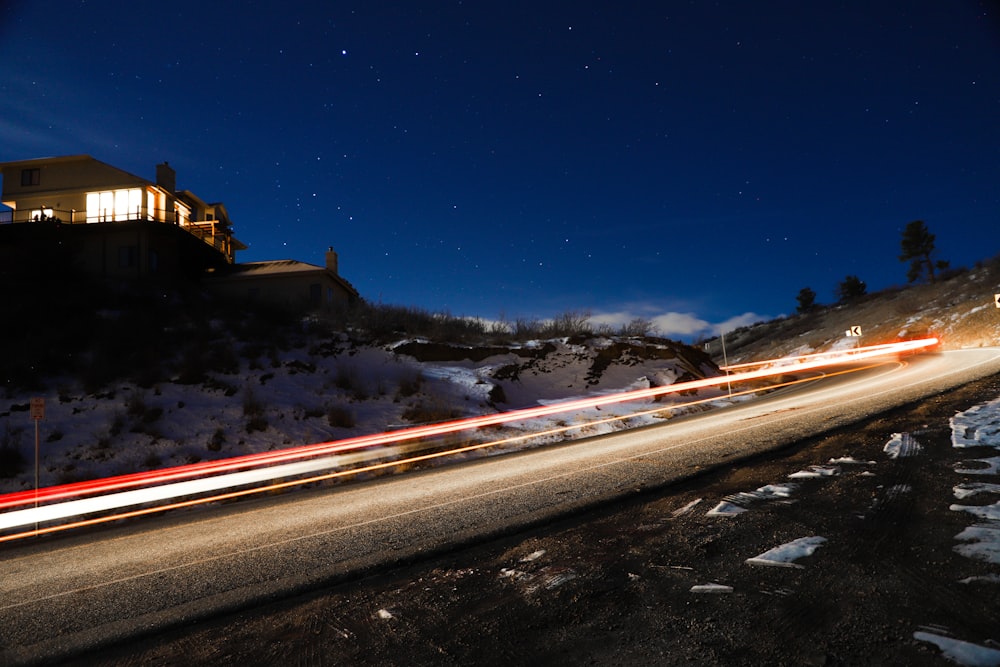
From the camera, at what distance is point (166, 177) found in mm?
35625

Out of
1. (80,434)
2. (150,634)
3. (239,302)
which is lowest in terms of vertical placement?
(150,634)

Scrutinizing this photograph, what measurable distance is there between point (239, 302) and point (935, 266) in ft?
252

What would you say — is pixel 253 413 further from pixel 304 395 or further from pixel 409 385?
pixel 409 385

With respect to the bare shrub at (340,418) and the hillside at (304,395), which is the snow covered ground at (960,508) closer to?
the hillside at (304,395)

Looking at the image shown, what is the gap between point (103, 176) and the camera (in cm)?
3300

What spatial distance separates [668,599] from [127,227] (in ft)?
125

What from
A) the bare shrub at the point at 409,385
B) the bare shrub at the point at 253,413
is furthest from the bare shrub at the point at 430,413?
the bare shrub at the point at 253,413

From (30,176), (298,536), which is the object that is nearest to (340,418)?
(298,536)

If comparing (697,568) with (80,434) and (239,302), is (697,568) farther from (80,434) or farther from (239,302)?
(239,302)

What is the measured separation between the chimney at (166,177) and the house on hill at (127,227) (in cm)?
6

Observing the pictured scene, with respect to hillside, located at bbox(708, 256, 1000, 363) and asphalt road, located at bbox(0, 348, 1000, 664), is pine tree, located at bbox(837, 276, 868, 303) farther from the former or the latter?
asphalt road, located at bbox(0, 348, 1000, 664)

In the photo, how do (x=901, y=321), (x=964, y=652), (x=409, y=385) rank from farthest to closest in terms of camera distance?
(x=901, y=321), (x=409, y=385), (x=964, y=652)

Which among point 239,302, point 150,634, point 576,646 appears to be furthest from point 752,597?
point 239,302

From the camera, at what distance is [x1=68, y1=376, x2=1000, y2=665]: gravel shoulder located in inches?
107
